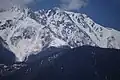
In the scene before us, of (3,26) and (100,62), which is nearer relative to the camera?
(100,62)

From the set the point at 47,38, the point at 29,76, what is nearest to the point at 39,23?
the point at 47,38

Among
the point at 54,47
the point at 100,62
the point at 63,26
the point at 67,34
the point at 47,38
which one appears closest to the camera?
the point at 100,62

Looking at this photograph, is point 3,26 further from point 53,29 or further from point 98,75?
point 98,75

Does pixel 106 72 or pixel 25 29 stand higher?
pixel 25 29

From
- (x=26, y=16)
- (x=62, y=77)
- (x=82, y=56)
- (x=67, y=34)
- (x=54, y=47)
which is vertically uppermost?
(x=26, y=16)

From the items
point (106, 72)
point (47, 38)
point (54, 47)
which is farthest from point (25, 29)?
point (106, 72)

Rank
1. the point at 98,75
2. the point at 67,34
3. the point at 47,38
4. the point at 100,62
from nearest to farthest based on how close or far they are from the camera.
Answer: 1. the point at 98,75
2. the point at 100,62
3. the point at 47,38
4. the point at 67,34

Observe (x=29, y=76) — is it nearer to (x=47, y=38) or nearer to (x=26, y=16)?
(x=47, y=38)
